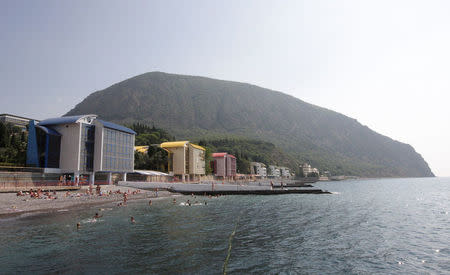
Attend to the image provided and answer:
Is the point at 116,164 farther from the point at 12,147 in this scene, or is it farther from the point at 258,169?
the point at 258,169

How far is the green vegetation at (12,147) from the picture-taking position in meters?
55.9

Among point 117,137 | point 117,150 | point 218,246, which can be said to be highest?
point 117,137

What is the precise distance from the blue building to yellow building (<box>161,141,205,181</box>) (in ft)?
91.5

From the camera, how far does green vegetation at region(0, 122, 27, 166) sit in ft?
183

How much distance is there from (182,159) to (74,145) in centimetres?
3761

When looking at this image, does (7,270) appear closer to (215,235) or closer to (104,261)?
(104,261)

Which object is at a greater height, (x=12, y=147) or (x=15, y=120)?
(x=15, y=120)

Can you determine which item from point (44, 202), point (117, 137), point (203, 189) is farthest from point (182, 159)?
point (44, 202)

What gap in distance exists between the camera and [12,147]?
211 feet

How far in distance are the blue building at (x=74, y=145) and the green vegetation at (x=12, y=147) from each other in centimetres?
496

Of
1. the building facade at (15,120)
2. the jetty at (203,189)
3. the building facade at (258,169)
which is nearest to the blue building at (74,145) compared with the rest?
the jetty at (203,189)

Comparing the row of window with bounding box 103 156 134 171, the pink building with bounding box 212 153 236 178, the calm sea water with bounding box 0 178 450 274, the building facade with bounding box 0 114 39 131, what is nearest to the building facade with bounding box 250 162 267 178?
the pink building with bounding box 212 153 236 178

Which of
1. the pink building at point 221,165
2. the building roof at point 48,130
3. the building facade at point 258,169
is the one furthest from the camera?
the building facade at point 258,169

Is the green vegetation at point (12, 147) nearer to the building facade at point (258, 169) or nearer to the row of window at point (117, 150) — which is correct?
the row of window at point (117, 150)
